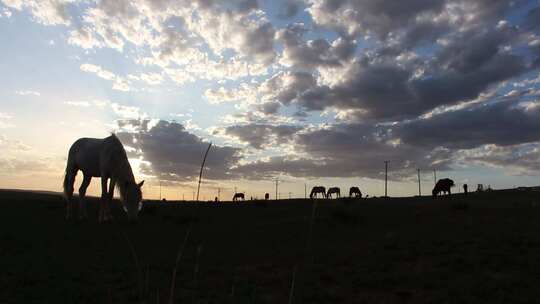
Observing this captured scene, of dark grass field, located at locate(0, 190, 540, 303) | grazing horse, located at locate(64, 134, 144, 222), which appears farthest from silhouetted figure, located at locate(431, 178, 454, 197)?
grazing horse, located at locate(64, 134, 144, 222)

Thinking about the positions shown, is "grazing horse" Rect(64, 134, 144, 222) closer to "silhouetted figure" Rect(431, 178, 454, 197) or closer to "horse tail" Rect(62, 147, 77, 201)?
"horse tail" Rect(62, 147, 77, 201)

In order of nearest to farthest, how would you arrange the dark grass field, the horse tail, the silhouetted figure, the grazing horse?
the dark grass field
the grazing horse
the horse tail
the silhouetted figure

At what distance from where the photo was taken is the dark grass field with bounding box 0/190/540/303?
6.45m

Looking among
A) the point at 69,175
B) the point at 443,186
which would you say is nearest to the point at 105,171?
the point at 69,175

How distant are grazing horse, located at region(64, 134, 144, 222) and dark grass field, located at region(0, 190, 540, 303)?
10.2ft

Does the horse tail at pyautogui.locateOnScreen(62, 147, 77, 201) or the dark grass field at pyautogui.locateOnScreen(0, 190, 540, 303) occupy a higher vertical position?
the horse tail at pyautogui.locateOnScreen(62, 147, 77, 201)


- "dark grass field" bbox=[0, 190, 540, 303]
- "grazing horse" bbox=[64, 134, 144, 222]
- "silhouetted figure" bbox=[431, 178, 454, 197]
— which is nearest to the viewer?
"dark grass field" bbox=[0, 190, 540, 303]

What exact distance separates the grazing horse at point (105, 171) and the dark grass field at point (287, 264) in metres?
3.12

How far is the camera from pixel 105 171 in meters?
19.2

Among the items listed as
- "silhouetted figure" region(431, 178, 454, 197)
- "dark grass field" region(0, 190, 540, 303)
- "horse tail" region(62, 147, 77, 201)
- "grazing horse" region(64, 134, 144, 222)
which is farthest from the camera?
"silhouetted figure" region(431, 178, 454, 197)

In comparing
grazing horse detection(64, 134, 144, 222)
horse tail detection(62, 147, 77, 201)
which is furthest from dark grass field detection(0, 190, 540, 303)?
horse tail detection(62, 147, 77, 201)

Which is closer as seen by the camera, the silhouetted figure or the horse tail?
the horse tail

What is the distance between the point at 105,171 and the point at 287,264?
12933mm

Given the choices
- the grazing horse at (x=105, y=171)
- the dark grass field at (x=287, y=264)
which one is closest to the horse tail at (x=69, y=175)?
the grazing horse at (x=105, y=171)
